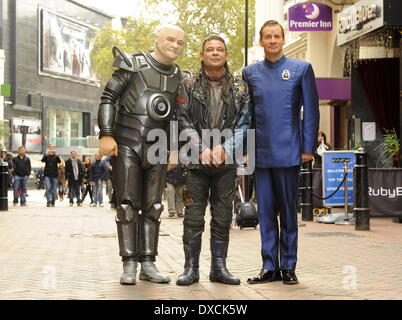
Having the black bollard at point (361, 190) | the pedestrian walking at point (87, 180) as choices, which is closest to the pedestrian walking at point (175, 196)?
the black bollard at point (361, 190)

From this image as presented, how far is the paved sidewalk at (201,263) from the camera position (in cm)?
664

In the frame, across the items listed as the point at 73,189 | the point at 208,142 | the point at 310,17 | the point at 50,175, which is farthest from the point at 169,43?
the point at 73,189

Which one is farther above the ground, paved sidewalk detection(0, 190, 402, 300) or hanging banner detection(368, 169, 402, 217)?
hanging banner detection(368, 169, 402, 217)

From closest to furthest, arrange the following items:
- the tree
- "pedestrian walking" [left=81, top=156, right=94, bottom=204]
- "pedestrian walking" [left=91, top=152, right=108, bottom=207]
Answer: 1. "pedestrian walking" [left=91, top=152, right=108, bottom=207]
2. "pedestrian walking" [left=81, top=156, right=94, bottom=204]
3. the tree

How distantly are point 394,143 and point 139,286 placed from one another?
39.4ft

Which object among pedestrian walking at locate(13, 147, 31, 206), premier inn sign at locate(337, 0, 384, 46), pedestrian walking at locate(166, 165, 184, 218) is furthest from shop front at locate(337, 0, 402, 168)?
pedestrian walking at locate(13, 147, 31, 206)

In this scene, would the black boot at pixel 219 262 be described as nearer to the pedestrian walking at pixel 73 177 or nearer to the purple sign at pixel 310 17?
the purple sign at pixel 310 17

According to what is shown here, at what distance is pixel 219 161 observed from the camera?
6863 millimetres

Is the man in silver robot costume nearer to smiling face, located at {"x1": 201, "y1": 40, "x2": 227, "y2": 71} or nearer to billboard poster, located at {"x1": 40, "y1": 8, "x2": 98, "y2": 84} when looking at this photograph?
smiling face, located at {"x1": 201, "y1": 40, "x2": 227, "y2": 71}

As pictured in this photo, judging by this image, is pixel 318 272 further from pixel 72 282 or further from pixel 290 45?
pixel 290 45

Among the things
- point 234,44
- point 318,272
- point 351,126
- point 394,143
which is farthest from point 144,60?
point 234,44

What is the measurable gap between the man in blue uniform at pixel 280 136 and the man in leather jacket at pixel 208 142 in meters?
0.21

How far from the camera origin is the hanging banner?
15547mm

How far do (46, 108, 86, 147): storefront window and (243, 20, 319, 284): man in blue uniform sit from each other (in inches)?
3534
